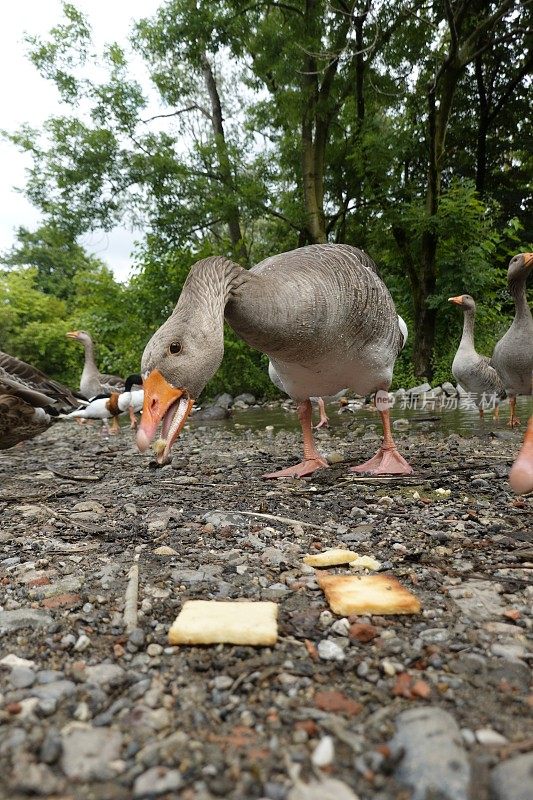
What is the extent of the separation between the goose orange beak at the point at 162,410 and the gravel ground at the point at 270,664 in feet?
1.89

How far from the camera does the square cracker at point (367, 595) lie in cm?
176

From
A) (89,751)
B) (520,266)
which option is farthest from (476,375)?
(89,751)

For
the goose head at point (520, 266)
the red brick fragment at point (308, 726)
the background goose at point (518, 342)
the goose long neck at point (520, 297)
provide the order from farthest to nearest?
the goose long neck at point (520, 297) < the background goose at point (518, 342) < the goose head at point (520, 266) < the red brick fragment at point (308, 726)

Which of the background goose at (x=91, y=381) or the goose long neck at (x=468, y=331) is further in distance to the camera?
the background goose at (x=91, y=381)

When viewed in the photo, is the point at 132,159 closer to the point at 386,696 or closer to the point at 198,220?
the point at 198,220

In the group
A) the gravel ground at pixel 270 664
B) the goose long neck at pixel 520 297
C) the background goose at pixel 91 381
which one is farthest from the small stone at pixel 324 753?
the background goose at pixel 91 381

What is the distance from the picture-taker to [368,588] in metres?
1.93

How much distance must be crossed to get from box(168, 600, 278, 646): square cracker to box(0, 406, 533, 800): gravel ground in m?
0.04

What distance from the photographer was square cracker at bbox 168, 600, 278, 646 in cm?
157

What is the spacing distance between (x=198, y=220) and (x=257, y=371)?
5.22 m

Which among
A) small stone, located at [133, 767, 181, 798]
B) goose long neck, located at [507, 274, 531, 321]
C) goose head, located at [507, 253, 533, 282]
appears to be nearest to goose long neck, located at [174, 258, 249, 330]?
small stone, located at [133, 767, 181, 798]

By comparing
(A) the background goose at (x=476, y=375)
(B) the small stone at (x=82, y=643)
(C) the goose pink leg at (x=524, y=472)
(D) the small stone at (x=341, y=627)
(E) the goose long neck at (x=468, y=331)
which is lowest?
(B) the small stone at (x=82, y=643)

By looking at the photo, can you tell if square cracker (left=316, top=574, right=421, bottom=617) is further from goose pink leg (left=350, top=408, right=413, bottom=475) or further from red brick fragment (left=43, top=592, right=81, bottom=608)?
goose pink leg (left=350, top=408, right=413, bottom=475)

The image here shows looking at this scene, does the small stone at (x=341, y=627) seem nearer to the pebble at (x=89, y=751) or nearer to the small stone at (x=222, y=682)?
the small stone at (x=222, y=682)
